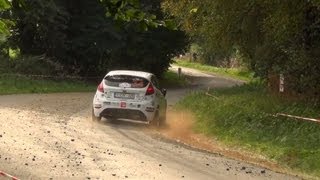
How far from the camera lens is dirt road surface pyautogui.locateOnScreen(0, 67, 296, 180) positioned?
31.6ft

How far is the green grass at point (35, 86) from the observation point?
93.0 feet

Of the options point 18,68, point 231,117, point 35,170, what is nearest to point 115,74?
point 231,117

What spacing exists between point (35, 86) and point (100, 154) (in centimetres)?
2018

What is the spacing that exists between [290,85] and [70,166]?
9643 millimetres

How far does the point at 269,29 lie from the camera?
17.0 m

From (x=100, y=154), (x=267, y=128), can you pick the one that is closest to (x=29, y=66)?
(x=267, y=128)

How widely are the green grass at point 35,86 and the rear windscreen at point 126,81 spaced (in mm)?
11445

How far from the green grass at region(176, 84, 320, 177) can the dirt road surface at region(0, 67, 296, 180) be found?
3.51ft

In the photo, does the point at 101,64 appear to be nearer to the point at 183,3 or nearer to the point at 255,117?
the point at 183,3

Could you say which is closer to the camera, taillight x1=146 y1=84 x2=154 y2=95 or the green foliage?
the green foliage

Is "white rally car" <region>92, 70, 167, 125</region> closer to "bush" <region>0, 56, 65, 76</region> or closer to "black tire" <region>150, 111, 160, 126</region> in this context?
"black tire" <region>150, 111, 160, 126</region>

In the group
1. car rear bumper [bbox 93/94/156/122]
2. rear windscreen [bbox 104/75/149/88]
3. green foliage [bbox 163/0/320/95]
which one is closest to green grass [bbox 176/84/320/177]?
green foliage [bbox 163/0/320/95]

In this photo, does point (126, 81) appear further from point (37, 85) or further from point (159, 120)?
point (37, 85)

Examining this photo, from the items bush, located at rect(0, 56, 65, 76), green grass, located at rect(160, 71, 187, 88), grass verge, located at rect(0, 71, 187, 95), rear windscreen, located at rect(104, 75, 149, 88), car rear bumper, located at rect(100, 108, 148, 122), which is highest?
rear windscreen, located at rect(104, 75, 149, 88)
